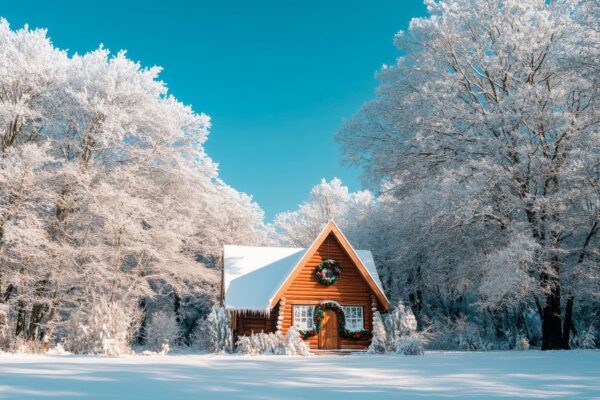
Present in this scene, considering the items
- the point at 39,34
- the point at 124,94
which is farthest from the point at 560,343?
the point at 39,34

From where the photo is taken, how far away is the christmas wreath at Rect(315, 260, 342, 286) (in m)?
24.2

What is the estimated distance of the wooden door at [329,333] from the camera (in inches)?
944

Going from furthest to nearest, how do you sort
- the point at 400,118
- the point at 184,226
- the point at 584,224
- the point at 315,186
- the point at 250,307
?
the point at 315,186 < the point at 184,226 < the point at 400,118 < the point at 250,307 < the point at 584,224

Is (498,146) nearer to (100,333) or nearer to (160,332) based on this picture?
(100,333)

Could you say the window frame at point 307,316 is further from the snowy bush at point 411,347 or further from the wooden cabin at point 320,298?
the snowy bush at point 411,347

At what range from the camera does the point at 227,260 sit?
88.2ft

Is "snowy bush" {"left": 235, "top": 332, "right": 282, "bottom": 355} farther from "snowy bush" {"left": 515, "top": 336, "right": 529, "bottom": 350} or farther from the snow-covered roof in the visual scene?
"snowy bush" {"left": 515, "top": 336, "right": 529, "bottom": 350}

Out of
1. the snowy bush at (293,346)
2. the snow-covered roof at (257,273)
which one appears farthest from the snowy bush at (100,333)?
the snowy bush at (293,346)

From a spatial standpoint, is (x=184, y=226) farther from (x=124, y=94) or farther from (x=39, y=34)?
(x=39, y=34)

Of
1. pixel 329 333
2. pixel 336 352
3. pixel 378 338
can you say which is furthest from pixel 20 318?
pixel 378 338

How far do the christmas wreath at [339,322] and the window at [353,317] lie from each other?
27 centimetres

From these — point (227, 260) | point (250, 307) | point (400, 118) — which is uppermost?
point (400, 118)

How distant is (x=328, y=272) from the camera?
24.5 m

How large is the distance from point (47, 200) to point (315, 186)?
32958 millimetres
